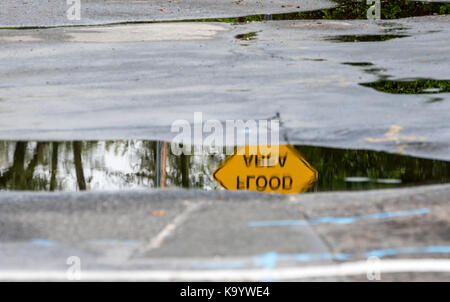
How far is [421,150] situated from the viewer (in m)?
9.36

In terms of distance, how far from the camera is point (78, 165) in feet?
30.5

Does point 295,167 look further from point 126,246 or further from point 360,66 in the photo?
point 360,66

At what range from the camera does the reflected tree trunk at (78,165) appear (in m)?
8.50

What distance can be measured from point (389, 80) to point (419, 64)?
1824 millimetres

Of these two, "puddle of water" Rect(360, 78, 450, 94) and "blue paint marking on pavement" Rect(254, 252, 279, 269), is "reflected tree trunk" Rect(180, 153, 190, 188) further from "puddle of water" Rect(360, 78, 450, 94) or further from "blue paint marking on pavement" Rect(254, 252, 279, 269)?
"puddle of water" Rect(360, 78, 450, 94)

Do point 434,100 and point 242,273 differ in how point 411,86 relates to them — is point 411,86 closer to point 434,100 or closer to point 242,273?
point 434,100

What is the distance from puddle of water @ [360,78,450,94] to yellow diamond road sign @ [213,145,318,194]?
149 inches

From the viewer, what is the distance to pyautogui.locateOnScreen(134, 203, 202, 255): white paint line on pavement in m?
6.25

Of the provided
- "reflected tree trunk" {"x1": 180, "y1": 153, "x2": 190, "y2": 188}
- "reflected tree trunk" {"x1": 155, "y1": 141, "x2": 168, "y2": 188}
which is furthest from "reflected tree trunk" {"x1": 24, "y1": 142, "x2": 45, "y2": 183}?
"reflected tree trunk" {"x1": 180, "y1": 153, "x2": 190, "y2": 188}

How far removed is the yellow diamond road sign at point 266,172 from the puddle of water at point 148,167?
98 millimetres

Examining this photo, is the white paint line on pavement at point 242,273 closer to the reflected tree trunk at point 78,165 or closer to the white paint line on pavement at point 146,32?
the reflected tree trunk at point 78,165

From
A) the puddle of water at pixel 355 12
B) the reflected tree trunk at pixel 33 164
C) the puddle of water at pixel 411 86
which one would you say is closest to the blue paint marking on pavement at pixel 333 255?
the reflected tree trunk at pixel 33 164

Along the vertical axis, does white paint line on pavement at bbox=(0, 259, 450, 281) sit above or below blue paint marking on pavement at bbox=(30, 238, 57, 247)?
above
